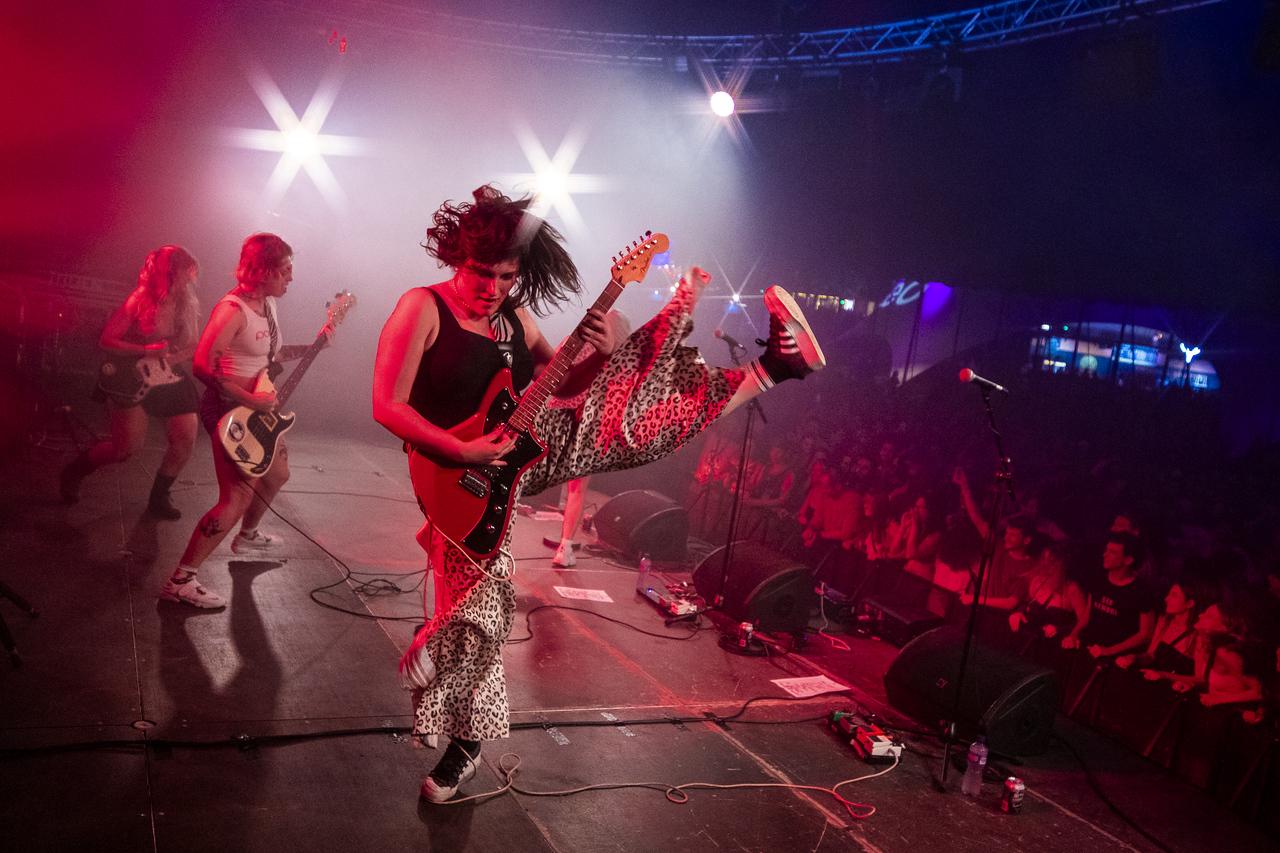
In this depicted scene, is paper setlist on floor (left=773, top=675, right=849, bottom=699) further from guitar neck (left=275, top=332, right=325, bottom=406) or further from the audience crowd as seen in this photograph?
guitar neck (left=275, top=332, right=325, bottom=406)

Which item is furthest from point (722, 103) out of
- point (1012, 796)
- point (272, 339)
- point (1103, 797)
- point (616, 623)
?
point (1012, 796)

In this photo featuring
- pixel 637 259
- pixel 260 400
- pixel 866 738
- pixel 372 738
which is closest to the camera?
pixel 637 259

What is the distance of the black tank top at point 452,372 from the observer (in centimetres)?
272

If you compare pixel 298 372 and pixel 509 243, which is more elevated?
pixel 509 243

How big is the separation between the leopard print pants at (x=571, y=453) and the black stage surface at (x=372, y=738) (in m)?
0.43

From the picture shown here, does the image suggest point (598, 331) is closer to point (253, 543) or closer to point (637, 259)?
point (637, 259)

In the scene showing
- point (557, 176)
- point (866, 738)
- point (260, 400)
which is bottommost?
point (866, 738)

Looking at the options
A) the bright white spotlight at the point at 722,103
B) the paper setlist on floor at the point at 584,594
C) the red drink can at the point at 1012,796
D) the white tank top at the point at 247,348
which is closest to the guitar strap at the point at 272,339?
the white tank top at the point at 247,348

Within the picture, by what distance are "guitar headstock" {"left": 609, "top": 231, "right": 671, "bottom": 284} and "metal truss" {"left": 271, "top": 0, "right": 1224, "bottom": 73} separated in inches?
279

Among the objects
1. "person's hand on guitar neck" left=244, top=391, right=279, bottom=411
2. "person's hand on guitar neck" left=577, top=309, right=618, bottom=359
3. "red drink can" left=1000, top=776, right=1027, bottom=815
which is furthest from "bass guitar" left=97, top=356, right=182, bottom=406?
"red drink can" left=1000, top=776, right=1027, bottom=815

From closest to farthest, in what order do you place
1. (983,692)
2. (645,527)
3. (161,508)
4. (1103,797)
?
(1103,797) < (983,692) < (161,508) < (645,527)

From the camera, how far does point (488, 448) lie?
2.61 metres

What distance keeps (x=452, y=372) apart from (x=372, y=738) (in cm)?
173

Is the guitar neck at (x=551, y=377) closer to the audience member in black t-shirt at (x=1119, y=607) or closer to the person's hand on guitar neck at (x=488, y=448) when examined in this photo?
the person's hand on guitar neck at (x=488, y=448)
